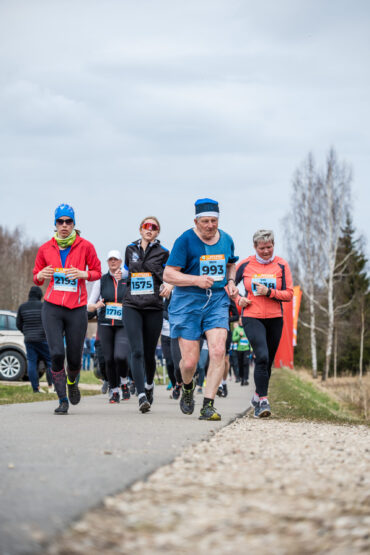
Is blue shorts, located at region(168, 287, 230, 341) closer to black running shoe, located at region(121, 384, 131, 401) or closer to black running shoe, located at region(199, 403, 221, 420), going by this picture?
black running shoe, located at region(199, 403, 221, 420)

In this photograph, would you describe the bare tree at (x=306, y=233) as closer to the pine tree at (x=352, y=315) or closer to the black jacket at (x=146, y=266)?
the pine tree at (x=352, y=315)

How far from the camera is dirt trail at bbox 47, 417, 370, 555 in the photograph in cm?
271

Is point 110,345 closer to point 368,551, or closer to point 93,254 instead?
point 93,254

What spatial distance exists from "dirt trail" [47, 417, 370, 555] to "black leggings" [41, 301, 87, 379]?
3.65 meters

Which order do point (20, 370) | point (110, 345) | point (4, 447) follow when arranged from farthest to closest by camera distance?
1. point (20, 370)
2. point (110, 345)
3. point (4, 447)

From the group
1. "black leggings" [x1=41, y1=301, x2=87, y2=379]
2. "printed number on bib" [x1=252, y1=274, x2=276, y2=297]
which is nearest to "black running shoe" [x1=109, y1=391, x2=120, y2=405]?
"black leggings" [x1=41, y1=301, x2=87, y2=379]

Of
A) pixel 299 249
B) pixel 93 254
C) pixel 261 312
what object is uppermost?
pixel 299 249

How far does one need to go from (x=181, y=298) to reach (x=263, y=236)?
1.52 m

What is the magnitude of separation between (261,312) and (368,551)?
608cm

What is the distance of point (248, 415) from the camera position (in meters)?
8.90

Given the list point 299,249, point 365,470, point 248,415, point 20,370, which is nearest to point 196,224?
point 248,415

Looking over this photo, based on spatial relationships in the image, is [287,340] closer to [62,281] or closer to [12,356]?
[12,356]

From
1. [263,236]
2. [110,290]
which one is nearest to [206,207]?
[263,236]

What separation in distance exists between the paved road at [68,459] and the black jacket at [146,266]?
1.34m
